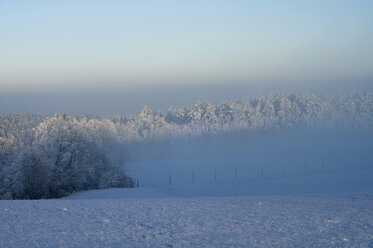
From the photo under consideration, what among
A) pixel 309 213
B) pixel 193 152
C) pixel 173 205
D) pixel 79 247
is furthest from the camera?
pixel 193 152

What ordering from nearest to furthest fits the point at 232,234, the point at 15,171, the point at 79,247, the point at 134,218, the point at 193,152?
1. the point at 79,247
2. the point at 232,234
3. the point at 134,218
4. the point at 15,171
5. the point at 193,152

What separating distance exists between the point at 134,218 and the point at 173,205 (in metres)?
3.33

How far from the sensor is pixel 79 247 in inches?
395

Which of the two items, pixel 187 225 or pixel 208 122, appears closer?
pixel 187 225

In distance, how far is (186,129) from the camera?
380 feet

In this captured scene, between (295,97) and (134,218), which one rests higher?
(295,97)

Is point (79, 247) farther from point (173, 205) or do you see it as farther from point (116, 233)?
point (173, 205)

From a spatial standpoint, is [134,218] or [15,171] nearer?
[134,218]

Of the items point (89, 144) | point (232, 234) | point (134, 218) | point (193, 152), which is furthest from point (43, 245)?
point (193, 152)

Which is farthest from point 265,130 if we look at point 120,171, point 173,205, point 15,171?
point 173,205

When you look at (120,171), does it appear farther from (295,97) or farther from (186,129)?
(295,97)

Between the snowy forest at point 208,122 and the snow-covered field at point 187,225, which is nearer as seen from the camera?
the snow-covered field at point 187,225

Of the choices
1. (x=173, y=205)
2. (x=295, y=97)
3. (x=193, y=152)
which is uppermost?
(x=295, y=97)

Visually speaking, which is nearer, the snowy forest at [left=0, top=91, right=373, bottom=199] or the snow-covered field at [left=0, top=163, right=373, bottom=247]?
the snow-covered field at [left=0, top=163, right=373, bottom=247]
